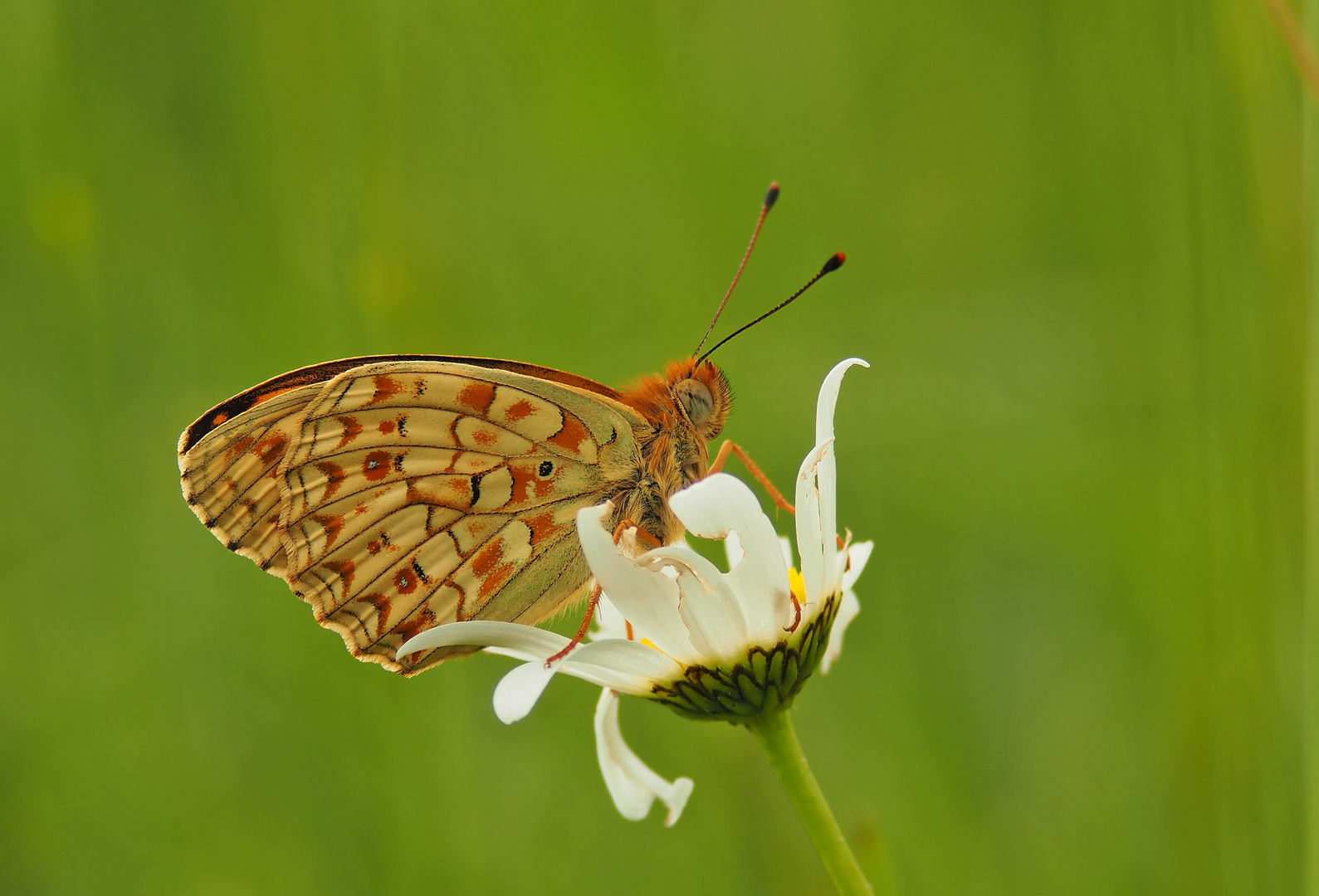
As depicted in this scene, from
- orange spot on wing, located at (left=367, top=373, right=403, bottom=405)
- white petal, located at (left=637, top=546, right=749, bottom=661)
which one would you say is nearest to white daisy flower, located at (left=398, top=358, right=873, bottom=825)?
white petal, located at (left=637, top=546, right=749, bottom=661)

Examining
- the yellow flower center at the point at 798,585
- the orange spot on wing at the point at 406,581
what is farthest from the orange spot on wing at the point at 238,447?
the yellow flower center at the point at 798,585

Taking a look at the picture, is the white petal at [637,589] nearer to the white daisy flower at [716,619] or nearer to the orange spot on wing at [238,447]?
the white daisy flower at [716,619]

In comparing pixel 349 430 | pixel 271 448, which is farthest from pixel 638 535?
pixel 271 448

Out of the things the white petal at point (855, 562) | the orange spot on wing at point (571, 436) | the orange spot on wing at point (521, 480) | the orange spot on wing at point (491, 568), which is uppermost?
the orange spot on wing at point (571, 436)

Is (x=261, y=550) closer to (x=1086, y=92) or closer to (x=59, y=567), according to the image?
(x=59, y=567)

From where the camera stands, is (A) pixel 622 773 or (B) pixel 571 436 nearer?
(A) pixel 622 773

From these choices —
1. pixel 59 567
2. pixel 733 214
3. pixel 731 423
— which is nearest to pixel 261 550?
pixel 59 567

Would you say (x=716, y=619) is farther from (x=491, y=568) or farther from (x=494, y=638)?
(x=491, y=568)

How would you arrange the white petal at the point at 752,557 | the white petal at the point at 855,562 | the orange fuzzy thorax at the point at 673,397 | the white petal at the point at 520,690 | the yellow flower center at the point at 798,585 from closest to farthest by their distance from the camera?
the white petal at the point at 520,690
the white petal at the point at 752,557
the white petal at the point at 855,562
the yellow flower center at the point at 798,585
the orange fuzzy thorax at the point at 673,397
